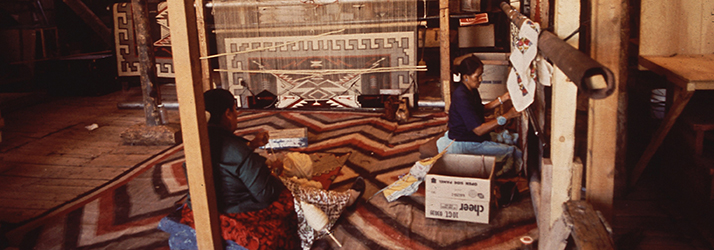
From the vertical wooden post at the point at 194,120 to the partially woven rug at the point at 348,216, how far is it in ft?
2.01

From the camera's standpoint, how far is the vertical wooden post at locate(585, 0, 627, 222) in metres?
1.90

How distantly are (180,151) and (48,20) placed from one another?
556 cm

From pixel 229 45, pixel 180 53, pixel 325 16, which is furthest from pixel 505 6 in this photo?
pixel 229 45

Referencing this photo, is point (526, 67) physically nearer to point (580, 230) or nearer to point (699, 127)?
point (580, 230)

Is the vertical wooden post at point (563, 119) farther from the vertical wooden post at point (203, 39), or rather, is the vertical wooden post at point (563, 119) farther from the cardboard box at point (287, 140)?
the vertical wooden post at point (203, 39)

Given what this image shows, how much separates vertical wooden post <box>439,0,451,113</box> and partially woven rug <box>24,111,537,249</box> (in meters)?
1.17

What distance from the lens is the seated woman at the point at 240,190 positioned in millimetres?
2508

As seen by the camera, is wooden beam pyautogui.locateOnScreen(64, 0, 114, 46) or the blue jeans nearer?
the blue jeans

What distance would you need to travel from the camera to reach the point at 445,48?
5.54 meters

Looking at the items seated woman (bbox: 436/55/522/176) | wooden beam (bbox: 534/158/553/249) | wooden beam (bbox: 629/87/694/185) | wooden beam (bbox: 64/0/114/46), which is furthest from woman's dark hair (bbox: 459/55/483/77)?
wooden beam (bbox: 64/0/114/46)

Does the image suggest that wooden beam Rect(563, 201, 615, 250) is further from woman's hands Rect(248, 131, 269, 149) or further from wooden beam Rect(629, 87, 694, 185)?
woman's hands Rect(248, 131, 269, 149)

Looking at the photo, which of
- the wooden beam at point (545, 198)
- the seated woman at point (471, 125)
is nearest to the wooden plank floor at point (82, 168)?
the wooden beam at point (545, 198)

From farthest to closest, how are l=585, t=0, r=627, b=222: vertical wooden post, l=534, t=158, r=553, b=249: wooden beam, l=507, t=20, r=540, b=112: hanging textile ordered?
1. l=507, t=20, r=540, b=112: hanging textile
2. l=534, t=158, r=553, b=249: wooden beam
3. l=585, t=0, r=627, b=222: vertical wooden post

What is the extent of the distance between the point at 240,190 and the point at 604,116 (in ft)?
5.51
